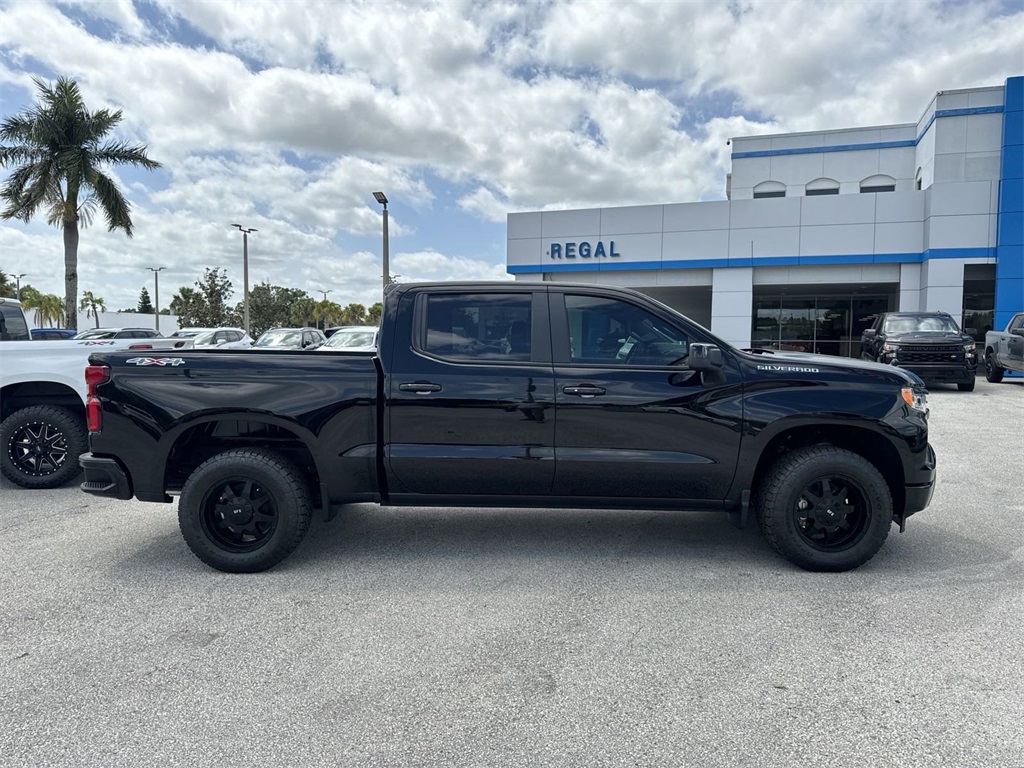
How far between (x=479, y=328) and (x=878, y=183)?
29033 mm

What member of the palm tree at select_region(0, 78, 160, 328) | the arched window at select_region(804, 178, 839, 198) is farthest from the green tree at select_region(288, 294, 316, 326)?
the arched window at select_region(804, 178, 839, 198)

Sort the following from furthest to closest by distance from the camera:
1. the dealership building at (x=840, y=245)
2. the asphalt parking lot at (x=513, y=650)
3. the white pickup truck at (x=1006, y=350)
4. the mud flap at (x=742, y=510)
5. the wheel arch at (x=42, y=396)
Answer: the dealership building at (x=840, y=245)
the white pickup truck at (x=1006, y=350)
the wheel arch at (x=42, y=396)
the mud flap at (x=742, y=510)
the asphalt parking lot at (x=513, y=650)

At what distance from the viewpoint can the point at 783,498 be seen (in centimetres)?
403

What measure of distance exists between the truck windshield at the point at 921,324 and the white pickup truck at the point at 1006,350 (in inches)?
66.2

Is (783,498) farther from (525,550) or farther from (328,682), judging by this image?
(328,682)

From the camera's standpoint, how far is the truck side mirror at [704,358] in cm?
384

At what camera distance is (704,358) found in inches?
→ 151

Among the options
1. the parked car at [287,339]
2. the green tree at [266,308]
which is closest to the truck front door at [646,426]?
the parked car at [287,339]

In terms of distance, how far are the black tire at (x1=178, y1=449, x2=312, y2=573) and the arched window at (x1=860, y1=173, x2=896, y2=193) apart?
29676 mm

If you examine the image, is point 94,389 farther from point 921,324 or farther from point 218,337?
point 218,337

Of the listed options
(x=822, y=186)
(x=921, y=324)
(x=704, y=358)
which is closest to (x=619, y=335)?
(x=704, y=358)

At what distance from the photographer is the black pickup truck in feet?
13.3

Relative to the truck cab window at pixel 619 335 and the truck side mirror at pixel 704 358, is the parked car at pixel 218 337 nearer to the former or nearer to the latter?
the truck cab window at pixel 619 335

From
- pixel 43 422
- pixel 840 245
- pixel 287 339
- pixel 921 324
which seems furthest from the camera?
pixel 840 245
